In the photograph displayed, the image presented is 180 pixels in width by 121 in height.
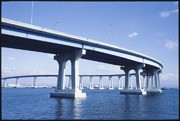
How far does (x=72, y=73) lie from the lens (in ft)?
233

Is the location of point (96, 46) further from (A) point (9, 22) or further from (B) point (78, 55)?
(A) point (9, 22)

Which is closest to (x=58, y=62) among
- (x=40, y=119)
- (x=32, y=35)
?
(x=32, y=35)

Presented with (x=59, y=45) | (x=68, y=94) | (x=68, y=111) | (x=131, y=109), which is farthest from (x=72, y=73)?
(x=68, y=111)

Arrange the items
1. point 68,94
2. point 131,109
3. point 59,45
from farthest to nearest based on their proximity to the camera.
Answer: point 68,94, point 59,45, point 131,109

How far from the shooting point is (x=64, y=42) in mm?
65062

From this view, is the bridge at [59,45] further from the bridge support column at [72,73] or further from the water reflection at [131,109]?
the water reflection at [131,109]

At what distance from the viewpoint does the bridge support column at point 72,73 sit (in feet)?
226

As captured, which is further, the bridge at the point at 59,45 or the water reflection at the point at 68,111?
the bridge at the point at 59,45

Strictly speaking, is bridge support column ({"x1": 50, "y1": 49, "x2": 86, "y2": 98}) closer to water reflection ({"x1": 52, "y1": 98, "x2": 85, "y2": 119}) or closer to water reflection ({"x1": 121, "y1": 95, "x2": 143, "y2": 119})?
water reflection ({"x1": 121, "y1": 95, "x2": 143, "y2": 119})

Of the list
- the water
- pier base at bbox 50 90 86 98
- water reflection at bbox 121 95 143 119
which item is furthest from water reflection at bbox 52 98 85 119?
pier base at bbox 50 90 86 98

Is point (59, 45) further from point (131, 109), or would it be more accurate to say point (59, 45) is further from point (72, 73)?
point (131, 109)

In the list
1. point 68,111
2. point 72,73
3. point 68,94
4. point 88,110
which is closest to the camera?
point 68,111

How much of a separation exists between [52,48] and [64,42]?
8.15 metres

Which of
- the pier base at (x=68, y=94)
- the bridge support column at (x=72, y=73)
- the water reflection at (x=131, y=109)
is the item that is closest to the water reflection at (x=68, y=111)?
the water reflection at (x=131, y=109)
